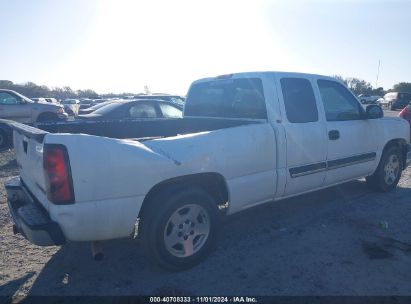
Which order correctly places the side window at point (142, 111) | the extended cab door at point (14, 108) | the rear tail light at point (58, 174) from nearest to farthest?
the rear tail light at point (58, 174) → the side window at point (142, 111) → the extended cab door at point (14, 108)

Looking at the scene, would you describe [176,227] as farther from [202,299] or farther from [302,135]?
[302,135]

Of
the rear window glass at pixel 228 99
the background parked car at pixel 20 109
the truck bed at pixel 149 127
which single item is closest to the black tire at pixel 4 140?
the background parked car at pixel 20 109

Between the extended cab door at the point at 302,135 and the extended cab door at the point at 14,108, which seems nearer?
the extended cab door at the point at 302,135

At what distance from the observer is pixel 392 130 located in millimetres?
5707

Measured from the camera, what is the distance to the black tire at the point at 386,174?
5.73m

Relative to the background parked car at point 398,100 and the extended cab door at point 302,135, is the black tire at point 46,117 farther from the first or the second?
the background parked car at point 398,100

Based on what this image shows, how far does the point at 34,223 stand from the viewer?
110 inches

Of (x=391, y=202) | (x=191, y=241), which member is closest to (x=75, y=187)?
(x=191, y=241)

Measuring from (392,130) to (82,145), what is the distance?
5067mm

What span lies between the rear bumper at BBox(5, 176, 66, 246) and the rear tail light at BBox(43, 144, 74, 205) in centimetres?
23

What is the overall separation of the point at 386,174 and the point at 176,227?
167 inches

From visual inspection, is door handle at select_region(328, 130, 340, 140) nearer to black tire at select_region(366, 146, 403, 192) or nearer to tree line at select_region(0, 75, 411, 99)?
black tire at select_region(366, 146, 403, 192)

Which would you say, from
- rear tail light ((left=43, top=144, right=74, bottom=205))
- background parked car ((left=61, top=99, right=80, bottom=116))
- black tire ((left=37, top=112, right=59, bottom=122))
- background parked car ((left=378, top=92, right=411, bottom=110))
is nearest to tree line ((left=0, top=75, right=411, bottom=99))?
background parked car ((left=378, top=92, right=411, bottom=110))

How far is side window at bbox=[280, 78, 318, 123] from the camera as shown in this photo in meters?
4.23
